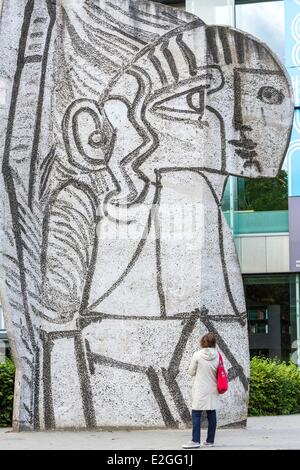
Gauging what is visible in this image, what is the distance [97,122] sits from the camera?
13.2m

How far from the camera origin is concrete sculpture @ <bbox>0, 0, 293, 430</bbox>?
1257cm

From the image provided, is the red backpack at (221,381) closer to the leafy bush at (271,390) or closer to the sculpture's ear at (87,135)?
the sculpture's ear at (87,135)

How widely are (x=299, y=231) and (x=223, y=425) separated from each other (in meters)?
11.8

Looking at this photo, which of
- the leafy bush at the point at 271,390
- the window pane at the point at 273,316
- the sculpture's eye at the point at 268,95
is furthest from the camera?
the window pane at the point at 273,316

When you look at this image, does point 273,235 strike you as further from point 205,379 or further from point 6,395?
point 205,379

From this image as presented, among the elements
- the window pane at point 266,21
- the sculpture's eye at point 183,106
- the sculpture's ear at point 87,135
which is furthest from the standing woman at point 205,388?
the window pane at point 266,21

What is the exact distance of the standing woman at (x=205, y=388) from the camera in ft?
35.6

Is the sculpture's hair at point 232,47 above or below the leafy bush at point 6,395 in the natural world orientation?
above

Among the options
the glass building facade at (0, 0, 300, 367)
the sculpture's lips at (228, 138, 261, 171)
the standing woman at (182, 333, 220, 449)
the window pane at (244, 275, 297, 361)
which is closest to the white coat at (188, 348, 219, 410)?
the standing woman at (182, 333, 220, 449)

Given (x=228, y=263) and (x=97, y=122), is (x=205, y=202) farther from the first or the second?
(x=97, y=122)

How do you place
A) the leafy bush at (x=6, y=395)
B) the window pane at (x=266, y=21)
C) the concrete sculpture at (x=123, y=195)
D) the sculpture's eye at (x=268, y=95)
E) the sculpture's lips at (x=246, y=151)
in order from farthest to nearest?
1. the window pane at (x=266, y=21)
2. the leafy bush at (x=6, y=395)
3. the sculpture's eye at (x=268, y=95)
4. the sculpture's lips at (x=246, y=151)
5. the concrete sculpture at (x=123, y=195)

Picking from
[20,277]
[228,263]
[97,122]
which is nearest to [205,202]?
[228,263]

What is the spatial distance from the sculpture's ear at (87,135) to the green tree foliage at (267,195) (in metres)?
11.3

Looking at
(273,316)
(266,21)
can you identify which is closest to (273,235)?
(273,316)
